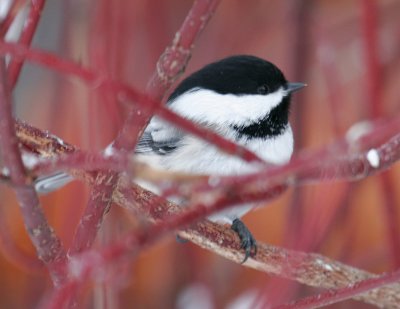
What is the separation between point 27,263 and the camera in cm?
77

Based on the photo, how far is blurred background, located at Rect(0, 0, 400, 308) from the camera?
114 centimetres

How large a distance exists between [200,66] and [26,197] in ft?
3.94

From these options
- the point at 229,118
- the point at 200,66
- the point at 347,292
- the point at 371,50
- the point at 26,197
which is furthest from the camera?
the point at 200,66

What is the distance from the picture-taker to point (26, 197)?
0.46m

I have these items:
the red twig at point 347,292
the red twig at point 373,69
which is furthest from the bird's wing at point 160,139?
the red twig at point 347,292

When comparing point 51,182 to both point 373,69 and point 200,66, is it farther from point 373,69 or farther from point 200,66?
point 200,66

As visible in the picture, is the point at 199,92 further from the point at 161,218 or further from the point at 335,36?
the point at 335,36

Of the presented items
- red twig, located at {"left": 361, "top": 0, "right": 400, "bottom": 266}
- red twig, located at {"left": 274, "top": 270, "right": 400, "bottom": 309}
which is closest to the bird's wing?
red twig, located at {"left": 361, "top": 0, "right": 400, "bottom": 266}

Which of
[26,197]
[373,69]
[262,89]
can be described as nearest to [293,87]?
[262,89]

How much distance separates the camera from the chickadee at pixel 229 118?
3.27ft

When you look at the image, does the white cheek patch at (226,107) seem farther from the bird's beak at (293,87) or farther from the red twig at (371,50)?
the red twig at (371,50)

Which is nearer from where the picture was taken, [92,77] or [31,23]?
[92,77]

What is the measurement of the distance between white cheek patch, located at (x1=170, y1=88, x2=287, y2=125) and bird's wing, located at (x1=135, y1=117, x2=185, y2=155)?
0.04m

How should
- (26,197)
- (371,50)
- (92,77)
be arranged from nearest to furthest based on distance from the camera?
1. (92,77)
2. (26,197)
3. (371,50)
